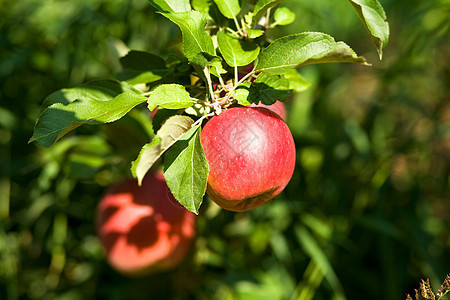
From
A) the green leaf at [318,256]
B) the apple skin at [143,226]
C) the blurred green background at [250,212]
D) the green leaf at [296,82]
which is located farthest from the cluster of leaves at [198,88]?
the green leaf at [318,256]

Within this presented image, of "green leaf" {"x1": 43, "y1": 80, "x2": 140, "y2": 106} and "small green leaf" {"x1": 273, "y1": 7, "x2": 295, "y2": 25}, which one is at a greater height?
"small green leaf" {"x1": 273, "y1": 7, "x2": 295, "y2": 25}

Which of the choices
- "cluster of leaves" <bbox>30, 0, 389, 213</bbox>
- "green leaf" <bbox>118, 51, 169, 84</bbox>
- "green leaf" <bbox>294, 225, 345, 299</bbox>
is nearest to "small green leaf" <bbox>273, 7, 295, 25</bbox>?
→ "cluster of leaves" <bbox>30, 0, 389, 213</bbox>

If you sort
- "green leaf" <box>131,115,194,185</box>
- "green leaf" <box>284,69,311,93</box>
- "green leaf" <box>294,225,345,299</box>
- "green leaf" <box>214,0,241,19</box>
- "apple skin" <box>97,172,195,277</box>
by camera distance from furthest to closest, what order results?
"green leaf" <box>294,225,345,299</box> → "apple skin" <box>97,172,195,277</box> → "green leaf" <box>284,69,311,93</box> → "green leaf" <box>214,0,241,19</box> → "green leaf" <box>131,115,194,185</box>

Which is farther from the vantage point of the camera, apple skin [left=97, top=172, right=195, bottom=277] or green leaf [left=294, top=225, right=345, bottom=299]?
green leaf [left=294, top=225, right=345, bottom=299]

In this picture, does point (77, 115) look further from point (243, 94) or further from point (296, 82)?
point (296, 82)

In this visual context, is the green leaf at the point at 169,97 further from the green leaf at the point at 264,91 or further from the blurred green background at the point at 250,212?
the blurred green background at the point at 250,212

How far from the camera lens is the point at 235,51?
0.60 m

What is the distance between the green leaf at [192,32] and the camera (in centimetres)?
55

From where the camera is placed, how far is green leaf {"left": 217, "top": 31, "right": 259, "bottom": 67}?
1.94 feet

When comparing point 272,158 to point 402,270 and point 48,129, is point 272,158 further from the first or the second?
point 402,270

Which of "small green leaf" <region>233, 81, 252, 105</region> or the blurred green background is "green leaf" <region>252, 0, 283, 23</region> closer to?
"small green leaf" <region>233, 81, 252, 105</region>

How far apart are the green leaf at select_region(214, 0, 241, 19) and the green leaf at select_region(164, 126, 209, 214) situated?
0.54 feet

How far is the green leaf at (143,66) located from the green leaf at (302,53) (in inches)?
7.0

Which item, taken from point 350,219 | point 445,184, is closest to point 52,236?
point 350,219
